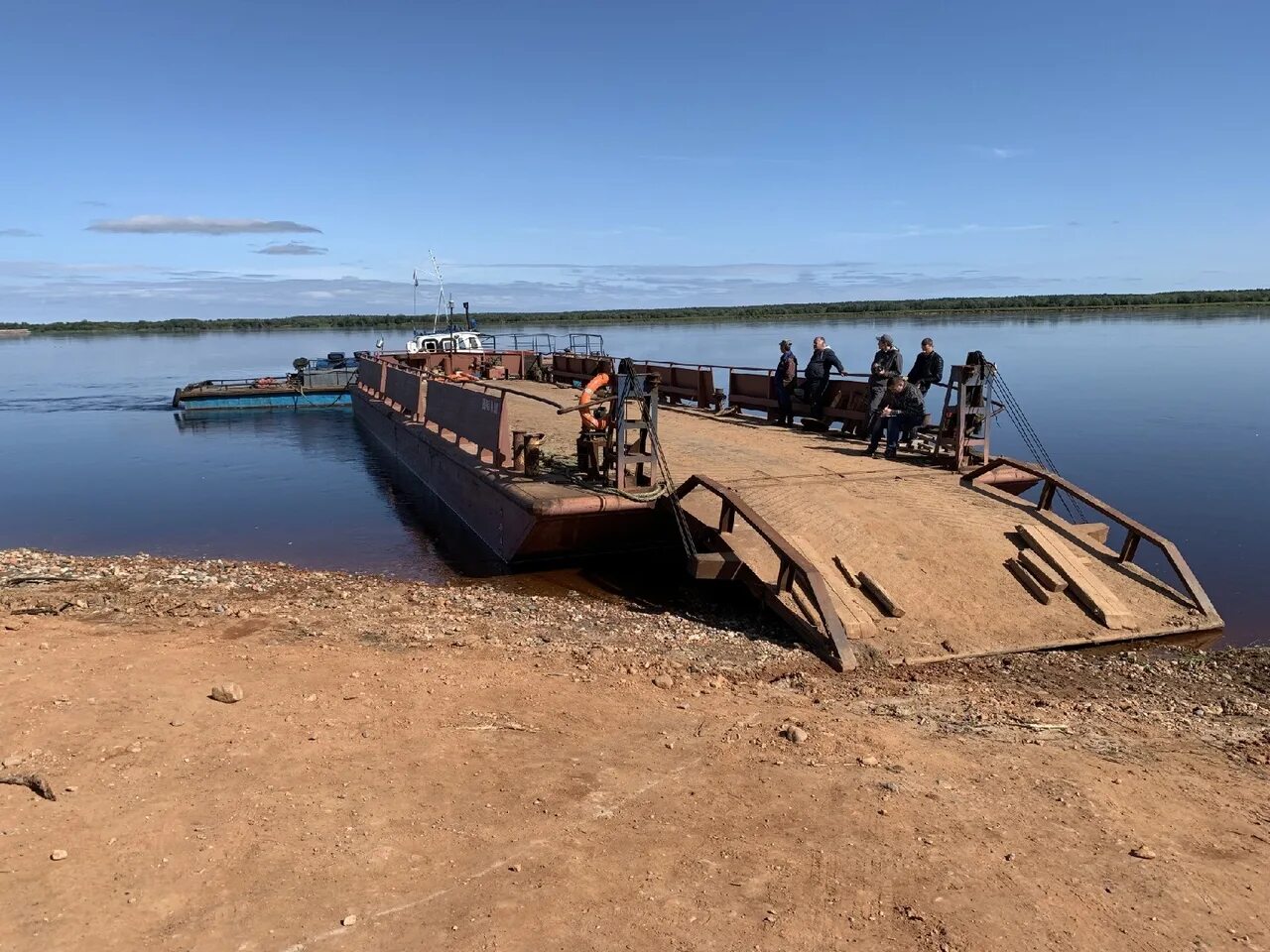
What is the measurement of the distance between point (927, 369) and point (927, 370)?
0.02 metres

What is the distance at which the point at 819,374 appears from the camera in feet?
48.4

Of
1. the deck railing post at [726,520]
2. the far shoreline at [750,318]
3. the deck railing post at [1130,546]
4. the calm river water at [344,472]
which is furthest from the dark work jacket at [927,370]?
the far shoreline at [750,318]

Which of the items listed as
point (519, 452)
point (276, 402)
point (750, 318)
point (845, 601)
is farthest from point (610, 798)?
point (750, 318)

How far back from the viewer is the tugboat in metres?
34.7

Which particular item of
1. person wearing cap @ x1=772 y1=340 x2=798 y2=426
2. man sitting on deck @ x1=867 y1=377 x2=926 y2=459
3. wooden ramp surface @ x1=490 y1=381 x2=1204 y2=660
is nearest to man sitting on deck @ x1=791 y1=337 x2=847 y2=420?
person wearing cap @ x1=772 y1=340 x2=798 y2=426

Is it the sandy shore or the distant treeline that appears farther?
the distant treeline

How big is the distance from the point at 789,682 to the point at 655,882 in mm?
3062

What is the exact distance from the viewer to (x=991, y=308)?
160875 mm

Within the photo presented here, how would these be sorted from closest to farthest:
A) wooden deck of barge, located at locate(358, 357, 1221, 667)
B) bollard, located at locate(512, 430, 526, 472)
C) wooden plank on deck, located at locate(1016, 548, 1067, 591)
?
wooden deck of barge, located at locate(358, 357, 1221, 667) < wooden plank on deck, located at locate(1016, 548, 1067, 591) < bollard, located at locate(512, 430, 526, 472)

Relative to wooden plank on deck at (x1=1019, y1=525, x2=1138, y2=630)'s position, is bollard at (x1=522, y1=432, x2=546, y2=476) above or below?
above

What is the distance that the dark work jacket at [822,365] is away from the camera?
565 inches

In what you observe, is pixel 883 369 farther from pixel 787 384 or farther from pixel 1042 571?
pixel 1042 571

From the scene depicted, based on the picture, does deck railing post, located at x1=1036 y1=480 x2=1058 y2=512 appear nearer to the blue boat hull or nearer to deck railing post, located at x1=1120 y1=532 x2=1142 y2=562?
deck railing post, located at x1=1120 y1=532 x2=1142 y2=562

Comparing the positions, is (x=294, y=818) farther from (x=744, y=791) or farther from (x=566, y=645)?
(x=566, y=645)
